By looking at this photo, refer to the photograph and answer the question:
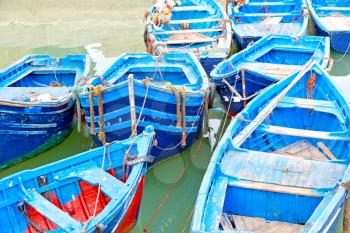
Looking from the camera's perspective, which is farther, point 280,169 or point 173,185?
point 173,185

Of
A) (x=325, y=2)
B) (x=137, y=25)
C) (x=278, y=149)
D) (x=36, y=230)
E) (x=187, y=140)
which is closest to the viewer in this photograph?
(x=36, y=230)

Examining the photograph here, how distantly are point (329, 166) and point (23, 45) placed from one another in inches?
447

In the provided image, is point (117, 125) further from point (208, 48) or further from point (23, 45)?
point (23, 45)

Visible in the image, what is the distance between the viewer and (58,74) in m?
9.71

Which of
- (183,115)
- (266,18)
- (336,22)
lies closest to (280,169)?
(183,115)

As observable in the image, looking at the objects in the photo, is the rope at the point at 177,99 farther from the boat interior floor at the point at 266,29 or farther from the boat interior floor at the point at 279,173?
the boat interior floor at the point at 266,29

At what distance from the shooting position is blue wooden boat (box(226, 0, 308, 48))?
1137 cm

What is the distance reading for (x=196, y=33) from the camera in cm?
1164

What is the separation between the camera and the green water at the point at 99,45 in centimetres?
738

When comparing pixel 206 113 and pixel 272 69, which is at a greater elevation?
pixel 272 69

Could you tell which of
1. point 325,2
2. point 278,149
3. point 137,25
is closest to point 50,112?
point 278,149

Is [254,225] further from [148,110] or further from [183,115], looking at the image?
[148,110]

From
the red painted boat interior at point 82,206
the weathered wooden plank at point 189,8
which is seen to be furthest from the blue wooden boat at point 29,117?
the weathered wooden plank at point 189,8

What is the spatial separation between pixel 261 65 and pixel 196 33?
281 cm
